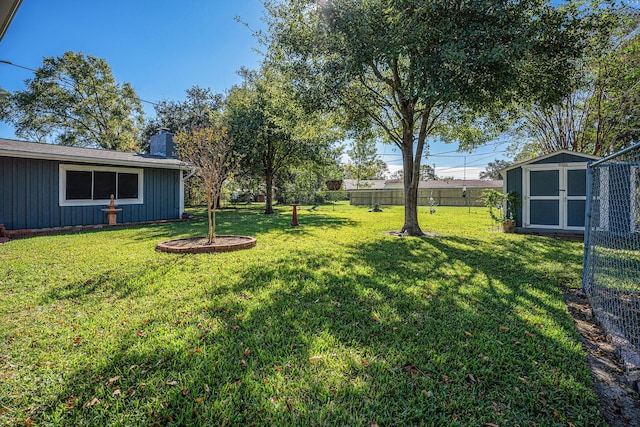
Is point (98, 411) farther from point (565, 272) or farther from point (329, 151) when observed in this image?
point (329, 151)

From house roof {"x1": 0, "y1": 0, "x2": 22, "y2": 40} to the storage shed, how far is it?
1109 centimetres

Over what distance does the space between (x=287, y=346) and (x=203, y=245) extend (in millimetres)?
4320

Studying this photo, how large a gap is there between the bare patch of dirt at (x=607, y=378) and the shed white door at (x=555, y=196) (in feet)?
23.1

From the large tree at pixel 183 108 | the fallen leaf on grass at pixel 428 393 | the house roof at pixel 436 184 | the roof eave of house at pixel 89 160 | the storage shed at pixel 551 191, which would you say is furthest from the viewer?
the house roof at pixel 436 184

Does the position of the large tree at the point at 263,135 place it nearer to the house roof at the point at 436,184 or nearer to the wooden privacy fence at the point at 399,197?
the wooden privacy fence at the point at 399,197

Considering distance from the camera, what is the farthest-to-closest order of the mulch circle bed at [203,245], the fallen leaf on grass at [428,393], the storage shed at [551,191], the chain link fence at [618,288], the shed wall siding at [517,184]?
the shed wall siding at [517,184]
the storage shed at [551,191]
the mulch circle bed at [203,245]
the chain link fence at [618,288]
the fallen leaf on grass at [428,393]

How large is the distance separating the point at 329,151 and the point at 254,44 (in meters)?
7.42

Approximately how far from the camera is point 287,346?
2498 mm

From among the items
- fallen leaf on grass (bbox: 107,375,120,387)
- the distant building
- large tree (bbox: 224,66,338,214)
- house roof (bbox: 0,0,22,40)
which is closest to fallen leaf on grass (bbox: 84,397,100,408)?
fallen leaf on grass (bbox: 107,375,120,387)

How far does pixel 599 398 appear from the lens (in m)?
1.94

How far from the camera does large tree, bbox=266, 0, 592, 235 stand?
222 inches

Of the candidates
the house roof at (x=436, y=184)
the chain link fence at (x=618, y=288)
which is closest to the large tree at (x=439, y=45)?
the chain link fence at (x=618, y=288)

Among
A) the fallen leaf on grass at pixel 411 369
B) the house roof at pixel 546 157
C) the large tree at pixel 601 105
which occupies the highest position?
the large tree at pixel 601 105

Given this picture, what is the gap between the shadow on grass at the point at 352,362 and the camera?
5.86ft
